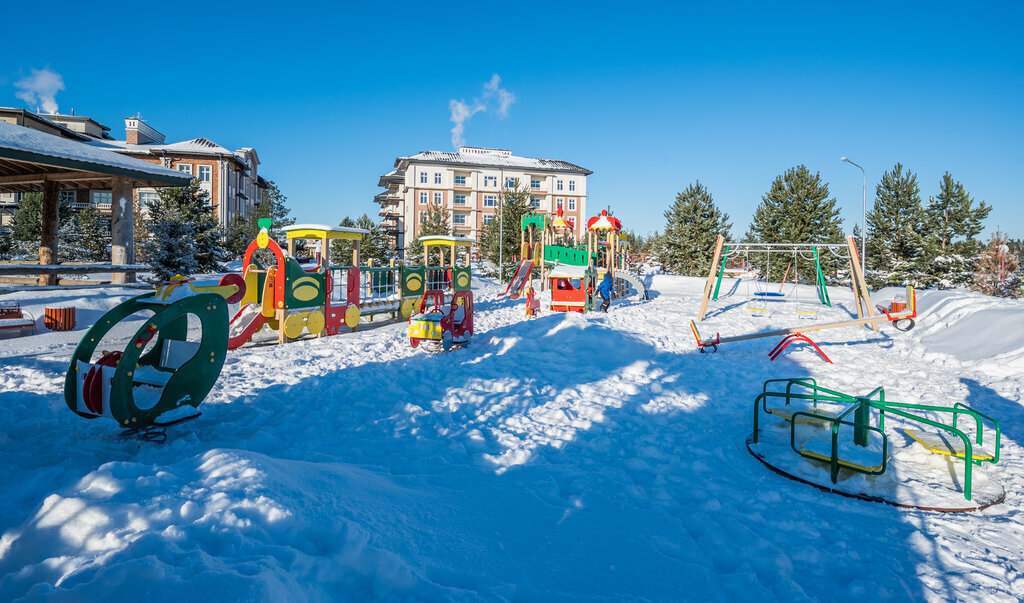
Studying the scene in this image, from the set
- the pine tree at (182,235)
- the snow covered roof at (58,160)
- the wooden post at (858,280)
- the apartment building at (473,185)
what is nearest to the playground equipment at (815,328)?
the wooden post at (858,280)

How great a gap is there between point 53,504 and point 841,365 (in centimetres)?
1164

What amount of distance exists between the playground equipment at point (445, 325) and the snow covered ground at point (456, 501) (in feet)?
4.65

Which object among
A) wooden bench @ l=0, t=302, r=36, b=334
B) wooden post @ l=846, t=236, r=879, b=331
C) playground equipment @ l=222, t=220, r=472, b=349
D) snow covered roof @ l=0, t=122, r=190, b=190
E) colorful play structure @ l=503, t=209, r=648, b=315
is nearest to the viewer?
wooden bench @ l=0, t=302, r=36, b=334

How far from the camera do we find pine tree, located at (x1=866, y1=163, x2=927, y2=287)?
1163 inches

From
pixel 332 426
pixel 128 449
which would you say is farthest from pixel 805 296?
pixel 128 449

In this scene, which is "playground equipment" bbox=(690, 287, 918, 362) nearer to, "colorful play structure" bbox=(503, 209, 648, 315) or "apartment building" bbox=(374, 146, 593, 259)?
"colorful play structure" bbox=(503, 209, 648, 315)

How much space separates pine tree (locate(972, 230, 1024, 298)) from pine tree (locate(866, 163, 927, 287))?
2.77 meters

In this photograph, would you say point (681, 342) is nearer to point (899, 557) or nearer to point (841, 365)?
point (841, 365)

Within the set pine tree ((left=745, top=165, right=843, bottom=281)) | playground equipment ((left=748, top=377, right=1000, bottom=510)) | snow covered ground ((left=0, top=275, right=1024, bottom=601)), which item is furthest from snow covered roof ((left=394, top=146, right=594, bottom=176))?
playground equipment ((left=748, top=377, right=1000, bottom=510))

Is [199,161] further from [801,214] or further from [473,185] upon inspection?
[801,214]

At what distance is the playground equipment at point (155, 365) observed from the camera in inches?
185

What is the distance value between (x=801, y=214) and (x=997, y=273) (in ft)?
33.7

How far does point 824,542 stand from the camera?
12.0 ft

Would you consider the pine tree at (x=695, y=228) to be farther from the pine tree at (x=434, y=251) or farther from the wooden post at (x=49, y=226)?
the wooden post at (x=49, y=226)
